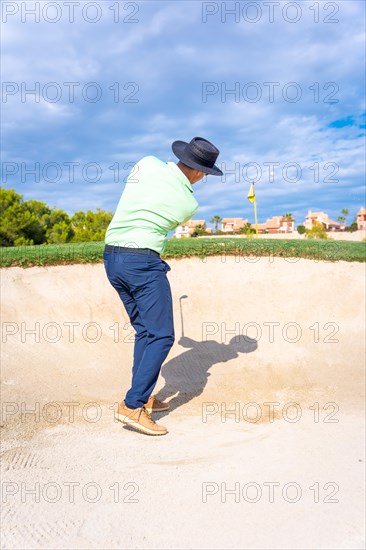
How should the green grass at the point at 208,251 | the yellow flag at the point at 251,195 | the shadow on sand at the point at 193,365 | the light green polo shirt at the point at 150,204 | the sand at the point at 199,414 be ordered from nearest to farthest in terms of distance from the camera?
the sand at the point at 199,414 → the light green polo shirt at the point at 150,204 → the shadow on sand at the point at 193,365 → the green grass at the point at 208,251 → the yellow flag at the point at 251,195

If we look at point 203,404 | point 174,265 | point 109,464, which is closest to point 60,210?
point 174,265

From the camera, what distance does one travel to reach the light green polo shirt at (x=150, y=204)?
4.48 m

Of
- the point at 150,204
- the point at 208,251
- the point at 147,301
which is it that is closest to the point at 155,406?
the point at 147,301

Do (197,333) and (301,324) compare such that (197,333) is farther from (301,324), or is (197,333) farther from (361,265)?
(361,265)

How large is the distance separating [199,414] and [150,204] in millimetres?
2516

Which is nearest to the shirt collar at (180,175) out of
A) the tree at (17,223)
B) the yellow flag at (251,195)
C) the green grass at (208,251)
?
the green grass at (208,251)

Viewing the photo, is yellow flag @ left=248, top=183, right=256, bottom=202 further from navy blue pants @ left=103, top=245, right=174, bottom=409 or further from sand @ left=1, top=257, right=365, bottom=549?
navy blue pants @ left=103, top=245, right=174, bottom=409

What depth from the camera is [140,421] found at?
4.72m

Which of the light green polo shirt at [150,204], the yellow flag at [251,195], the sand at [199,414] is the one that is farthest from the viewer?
the yellow flag at [251,195]

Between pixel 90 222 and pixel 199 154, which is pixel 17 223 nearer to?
pixel 90 222

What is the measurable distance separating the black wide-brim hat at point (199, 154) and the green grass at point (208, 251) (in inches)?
240

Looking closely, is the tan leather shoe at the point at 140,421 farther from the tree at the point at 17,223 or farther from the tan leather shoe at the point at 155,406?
the tree at the point at 17,223

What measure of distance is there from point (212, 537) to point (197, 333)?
5.81m

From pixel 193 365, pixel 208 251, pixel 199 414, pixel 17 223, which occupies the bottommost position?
pixel 199 414
